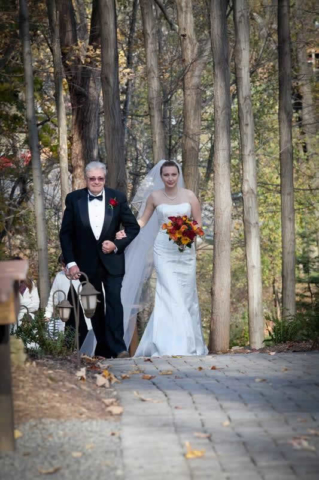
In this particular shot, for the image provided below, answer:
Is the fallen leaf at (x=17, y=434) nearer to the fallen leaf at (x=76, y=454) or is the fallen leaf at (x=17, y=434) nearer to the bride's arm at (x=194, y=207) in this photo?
the fallen leaf at (x=76, y=454)

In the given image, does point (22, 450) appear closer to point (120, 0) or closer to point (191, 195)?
point (191, 195)

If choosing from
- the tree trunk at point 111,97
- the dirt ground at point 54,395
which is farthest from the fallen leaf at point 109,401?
the tree trunk at point 111,97

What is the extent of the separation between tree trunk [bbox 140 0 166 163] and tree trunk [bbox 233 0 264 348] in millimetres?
1751

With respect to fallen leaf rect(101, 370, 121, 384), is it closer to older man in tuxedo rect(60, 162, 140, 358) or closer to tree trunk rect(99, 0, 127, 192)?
older man in tuxedo rect(60, 162, 140, 358)

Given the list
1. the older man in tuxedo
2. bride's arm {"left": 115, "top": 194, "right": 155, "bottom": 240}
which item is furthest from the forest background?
bride's arm {"left": 115, "top": 194, "right": 155, "bottom": 240}

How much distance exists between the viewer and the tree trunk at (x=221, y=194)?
17719 mm

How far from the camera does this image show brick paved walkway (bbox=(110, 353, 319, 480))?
→ 5.93 metres

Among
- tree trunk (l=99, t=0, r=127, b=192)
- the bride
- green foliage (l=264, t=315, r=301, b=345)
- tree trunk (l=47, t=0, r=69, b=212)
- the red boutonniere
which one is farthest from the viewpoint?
tree trunk (l=47, t=0, r=69, b=212)

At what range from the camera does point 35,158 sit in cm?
2111

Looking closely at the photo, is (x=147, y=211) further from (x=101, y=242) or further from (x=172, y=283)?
(x=101, y=242)

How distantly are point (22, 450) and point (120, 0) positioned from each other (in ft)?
68.5

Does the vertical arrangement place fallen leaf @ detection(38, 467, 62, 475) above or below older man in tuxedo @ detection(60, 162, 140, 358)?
below

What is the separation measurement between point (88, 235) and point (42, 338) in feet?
7.15

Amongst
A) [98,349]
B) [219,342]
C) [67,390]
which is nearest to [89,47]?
[219,342]
